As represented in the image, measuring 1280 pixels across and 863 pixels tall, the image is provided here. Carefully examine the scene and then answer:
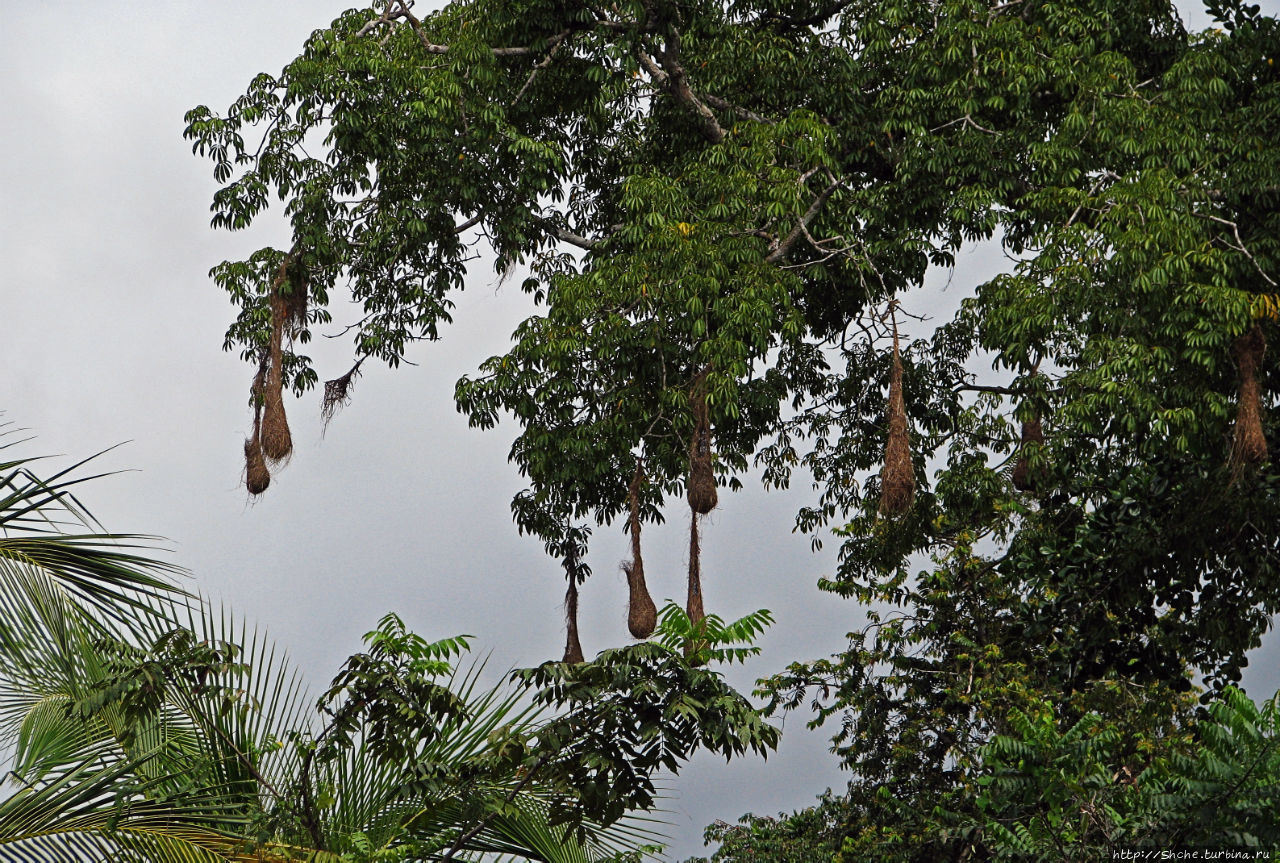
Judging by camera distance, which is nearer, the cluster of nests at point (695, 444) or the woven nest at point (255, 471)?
the cluster of nests at point (695, 444)

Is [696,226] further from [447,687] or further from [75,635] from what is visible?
[75,635]

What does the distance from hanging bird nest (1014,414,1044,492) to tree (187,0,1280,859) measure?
0.17 feet

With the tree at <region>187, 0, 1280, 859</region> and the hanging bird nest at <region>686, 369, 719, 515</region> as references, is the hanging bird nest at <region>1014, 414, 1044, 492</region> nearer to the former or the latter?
the tree at <region>187, 0, 1280, 859</region>

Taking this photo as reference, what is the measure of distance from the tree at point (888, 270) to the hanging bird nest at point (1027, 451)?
0.05 m

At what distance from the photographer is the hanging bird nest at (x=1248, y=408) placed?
31.0ft

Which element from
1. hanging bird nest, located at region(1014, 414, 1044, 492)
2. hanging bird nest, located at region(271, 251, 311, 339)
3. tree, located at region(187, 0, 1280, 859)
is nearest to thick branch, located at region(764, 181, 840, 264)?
tree, located at region(187, 0, 1280, 859)

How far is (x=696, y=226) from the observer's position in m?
12.0

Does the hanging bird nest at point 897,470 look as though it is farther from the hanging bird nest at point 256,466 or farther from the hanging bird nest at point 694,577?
the hanging bird nest at point 256,466

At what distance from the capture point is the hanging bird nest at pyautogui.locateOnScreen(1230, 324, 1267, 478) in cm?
946

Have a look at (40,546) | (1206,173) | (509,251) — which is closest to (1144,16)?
(1206,173)

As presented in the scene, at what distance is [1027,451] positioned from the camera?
12.1 metres

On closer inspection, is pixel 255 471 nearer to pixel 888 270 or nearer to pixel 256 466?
pixel 256 466

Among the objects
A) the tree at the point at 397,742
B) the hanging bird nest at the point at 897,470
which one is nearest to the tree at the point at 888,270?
the hanging bird nest at the point at 897,470

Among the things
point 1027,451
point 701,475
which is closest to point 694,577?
point 701,475
